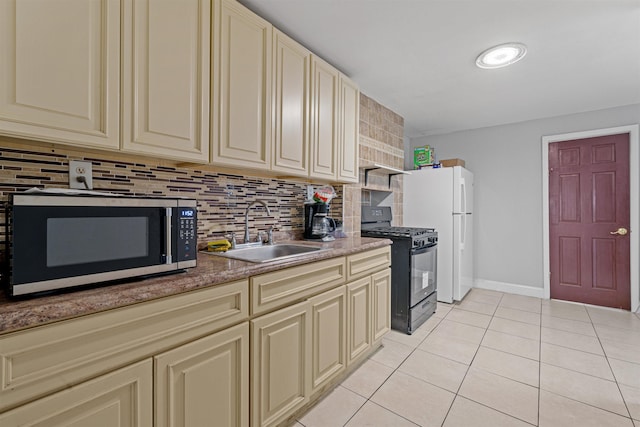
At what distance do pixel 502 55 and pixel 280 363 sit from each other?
8.64 ft

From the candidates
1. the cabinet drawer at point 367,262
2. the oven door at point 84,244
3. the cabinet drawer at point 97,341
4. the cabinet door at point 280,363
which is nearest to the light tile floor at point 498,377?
the cabinet door at point 280,363

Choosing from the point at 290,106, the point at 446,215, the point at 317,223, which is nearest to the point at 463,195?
the point at 446,215

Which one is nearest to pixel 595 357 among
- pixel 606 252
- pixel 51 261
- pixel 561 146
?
pixel 606 252

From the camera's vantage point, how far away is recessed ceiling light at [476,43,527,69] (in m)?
2.09

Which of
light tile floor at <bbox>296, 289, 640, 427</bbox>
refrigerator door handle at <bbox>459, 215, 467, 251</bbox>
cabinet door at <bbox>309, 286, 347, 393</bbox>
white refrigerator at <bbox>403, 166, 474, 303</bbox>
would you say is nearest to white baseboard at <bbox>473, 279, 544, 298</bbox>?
white refrigerator at <bbox>403, 166, 474, 303</bbox>

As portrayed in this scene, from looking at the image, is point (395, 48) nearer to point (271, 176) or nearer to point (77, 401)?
point (271, 176)

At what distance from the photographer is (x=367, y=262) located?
2100 mm

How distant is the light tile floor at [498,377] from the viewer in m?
1.61

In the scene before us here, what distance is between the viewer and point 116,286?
3.15ft

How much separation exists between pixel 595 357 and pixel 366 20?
3026 millimetres

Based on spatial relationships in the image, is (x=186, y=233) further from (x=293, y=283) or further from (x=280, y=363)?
(x=280, y=363)

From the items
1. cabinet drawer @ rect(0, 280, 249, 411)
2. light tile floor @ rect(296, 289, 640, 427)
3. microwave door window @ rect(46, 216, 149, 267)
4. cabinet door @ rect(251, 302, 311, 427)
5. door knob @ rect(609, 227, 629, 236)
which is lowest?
light tile floor @ rect(296, 289, 640, 427)

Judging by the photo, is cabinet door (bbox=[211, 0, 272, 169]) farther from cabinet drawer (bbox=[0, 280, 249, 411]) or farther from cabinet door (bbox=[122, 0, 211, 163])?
cabinet drawer (bbox=[0, 280, 249, 411])

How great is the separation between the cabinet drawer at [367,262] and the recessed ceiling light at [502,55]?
166 cm
